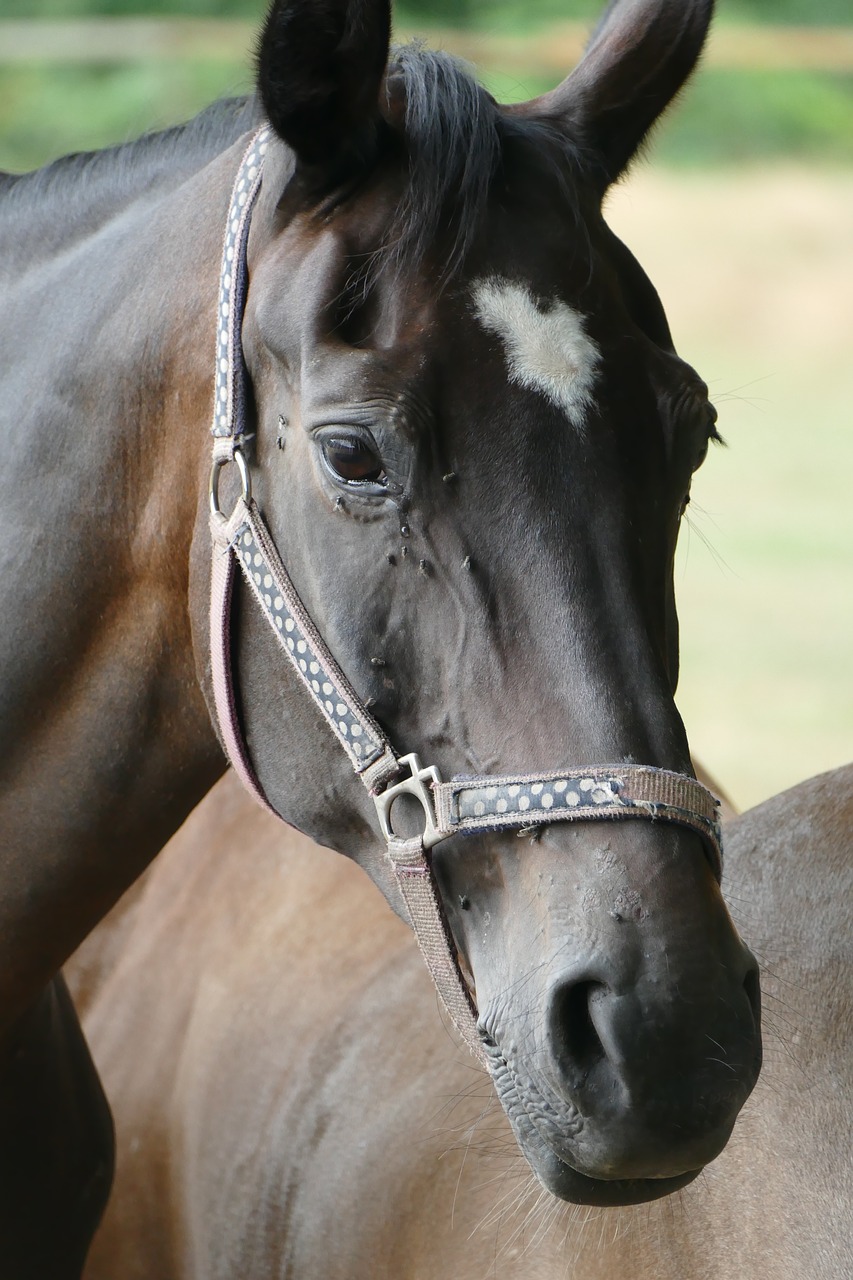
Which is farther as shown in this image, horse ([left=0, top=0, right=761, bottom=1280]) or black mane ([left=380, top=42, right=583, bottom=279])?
black mane ([left=380, top=42, right=583, bottom=279])

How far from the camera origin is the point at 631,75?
166 cm

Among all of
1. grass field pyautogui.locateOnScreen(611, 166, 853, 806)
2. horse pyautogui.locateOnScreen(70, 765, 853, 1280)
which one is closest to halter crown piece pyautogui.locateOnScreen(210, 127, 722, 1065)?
horse pyautogui.locateOnScreen(70, 765, 853, 1280)

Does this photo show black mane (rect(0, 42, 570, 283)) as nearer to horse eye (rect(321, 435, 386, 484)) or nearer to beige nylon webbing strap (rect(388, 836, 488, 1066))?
horse eye (rect(321, 435, 386, 484))

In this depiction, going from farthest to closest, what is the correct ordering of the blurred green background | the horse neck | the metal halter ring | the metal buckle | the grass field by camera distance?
the grass field < the blurred green background < the horse neck < the metal halter ring < the metal buckle

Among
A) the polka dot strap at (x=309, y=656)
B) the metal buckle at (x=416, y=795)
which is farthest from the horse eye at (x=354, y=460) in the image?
the metal buckle at (x=416, y=795)

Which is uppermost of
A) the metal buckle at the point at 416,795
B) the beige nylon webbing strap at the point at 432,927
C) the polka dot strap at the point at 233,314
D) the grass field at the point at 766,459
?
the polka dot strap at the point at 233,314

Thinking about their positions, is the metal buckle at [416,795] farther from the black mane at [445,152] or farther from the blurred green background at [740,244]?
the blurred green background at [740,244]

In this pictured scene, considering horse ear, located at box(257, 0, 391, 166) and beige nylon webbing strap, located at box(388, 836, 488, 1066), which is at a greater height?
horse ear, located at box(257, 0, 391, 166)

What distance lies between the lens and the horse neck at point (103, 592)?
1.59m

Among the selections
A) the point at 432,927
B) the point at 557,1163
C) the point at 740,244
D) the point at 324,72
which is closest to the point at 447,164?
the point at 324,72

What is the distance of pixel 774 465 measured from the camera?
37.7ft

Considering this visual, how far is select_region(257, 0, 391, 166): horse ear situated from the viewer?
1339 mm

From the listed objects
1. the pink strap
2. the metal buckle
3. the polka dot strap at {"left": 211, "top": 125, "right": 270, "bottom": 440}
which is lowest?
the metal buckle

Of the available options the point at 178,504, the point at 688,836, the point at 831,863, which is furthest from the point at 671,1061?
the point at 178,504
